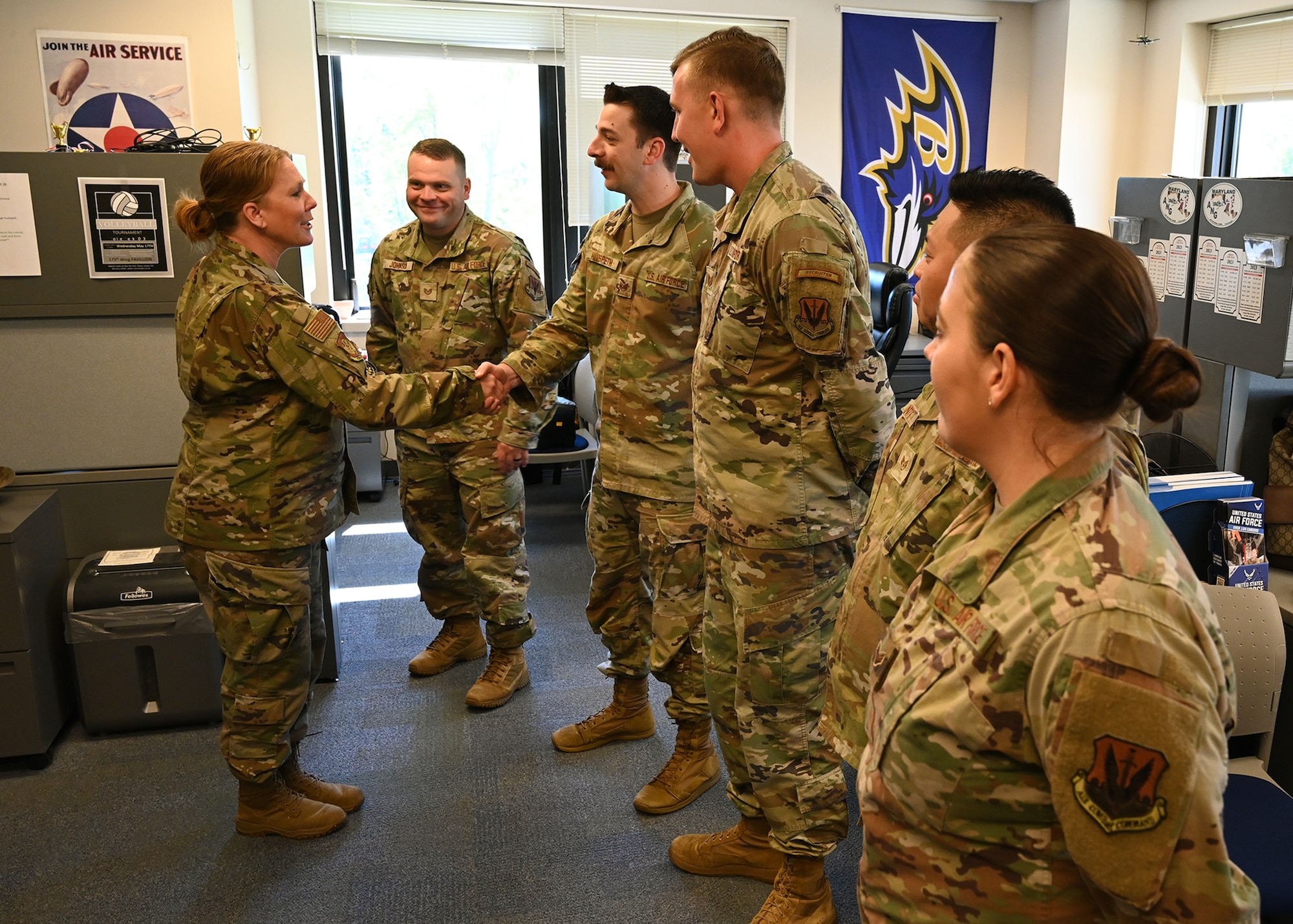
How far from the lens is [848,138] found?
6.13 metres

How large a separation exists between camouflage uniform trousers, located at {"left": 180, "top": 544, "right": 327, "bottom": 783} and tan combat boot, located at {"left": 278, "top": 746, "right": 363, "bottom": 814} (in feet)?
0.47

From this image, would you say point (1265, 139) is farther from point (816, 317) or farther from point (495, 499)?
point (816, 317)

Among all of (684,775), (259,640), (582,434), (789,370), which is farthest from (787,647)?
(582,434)

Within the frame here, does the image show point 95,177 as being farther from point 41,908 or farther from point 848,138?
point 848,138

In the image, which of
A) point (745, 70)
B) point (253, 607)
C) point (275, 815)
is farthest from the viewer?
point (275, 815)

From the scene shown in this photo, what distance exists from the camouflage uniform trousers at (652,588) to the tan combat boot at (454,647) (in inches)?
29.0

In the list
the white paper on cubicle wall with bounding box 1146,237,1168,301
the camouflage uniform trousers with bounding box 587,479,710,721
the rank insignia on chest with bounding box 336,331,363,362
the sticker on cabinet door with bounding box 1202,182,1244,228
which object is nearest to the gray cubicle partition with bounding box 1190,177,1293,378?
the sticker on cabinet door with bounding box 1202,182,1244,228

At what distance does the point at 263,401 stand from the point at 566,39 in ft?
13.5

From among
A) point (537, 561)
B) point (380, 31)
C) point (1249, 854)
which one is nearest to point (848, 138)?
point (380, 31)

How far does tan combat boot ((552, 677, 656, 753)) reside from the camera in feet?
9.55

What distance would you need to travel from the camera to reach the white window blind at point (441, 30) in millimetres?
5406

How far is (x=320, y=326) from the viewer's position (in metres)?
2.18

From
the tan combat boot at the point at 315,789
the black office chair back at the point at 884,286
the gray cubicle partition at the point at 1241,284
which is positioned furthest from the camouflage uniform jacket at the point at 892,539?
the black office chair back at the point at 884,286

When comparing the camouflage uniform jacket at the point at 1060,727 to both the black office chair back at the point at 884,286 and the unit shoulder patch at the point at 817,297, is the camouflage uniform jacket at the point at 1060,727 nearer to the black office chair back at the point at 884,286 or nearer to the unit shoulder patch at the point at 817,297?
the unit shoulder patch at the point at 817,297
